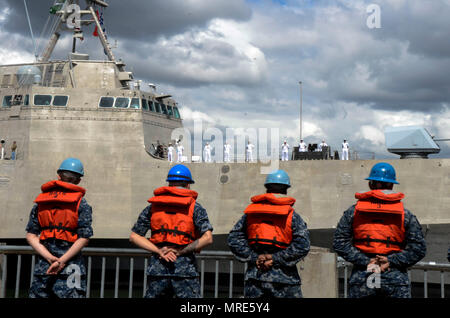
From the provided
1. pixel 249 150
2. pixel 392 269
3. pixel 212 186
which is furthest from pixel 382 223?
pixel 249 150

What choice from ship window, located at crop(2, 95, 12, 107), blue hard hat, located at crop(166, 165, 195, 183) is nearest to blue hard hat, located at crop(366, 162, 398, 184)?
blue hard hat, located at crop(166, 165, 195, 183)

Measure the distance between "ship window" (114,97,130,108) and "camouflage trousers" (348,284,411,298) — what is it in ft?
50.0

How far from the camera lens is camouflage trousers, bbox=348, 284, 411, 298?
15.2 feet

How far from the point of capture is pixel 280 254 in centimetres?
483

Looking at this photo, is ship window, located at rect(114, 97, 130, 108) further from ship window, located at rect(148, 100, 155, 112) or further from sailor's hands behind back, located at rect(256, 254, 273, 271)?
sailor's hands behind back, located at rect(256, 254, 273, 271)

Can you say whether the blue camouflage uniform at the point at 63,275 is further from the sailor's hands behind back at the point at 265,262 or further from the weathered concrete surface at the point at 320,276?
the weathered concrete surface at the point at 320,276

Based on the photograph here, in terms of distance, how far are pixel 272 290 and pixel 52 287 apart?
89.1 inches

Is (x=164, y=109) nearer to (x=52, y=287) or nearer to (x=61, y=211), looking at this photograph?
(x=61, y=211)

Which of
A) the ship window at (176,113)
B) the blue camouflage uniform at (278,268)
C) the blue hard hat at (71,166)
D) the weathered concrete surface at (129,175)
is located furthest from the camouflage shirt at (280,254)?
the ship window at (176,113)

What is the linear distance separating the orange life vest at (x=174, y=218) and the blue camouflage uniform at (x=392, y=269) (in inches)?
59.9
